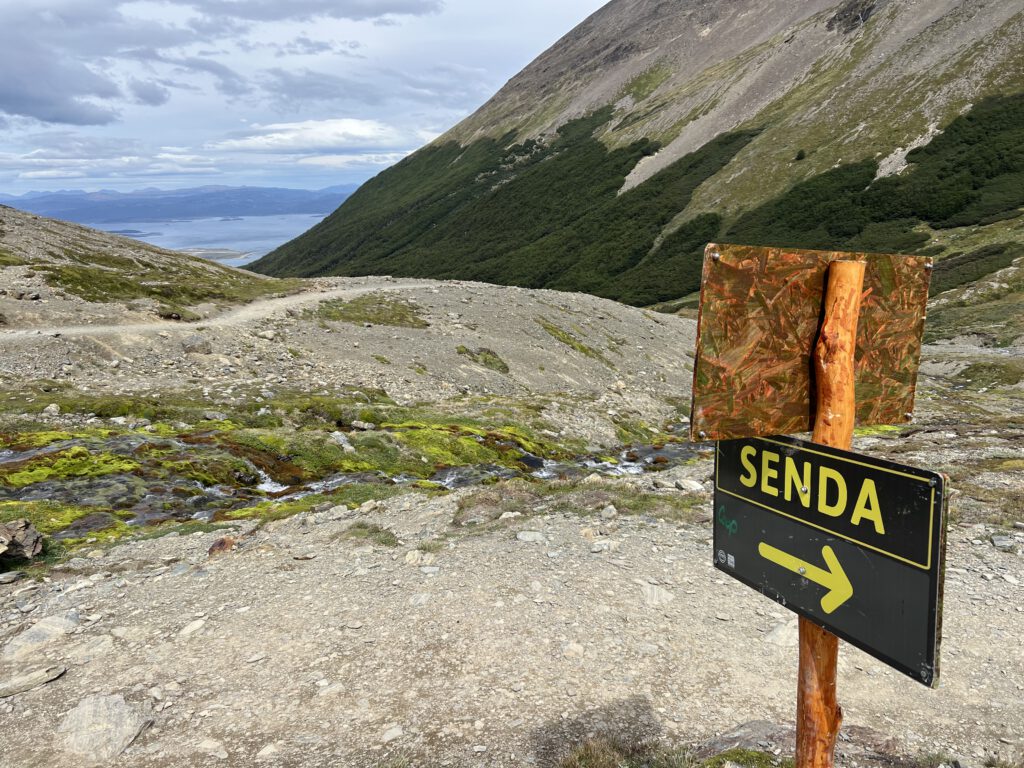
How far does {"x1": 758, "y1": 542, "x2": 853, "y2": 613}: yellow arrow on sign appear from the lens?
3.77 meters

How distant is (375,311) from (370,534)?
3282 cm

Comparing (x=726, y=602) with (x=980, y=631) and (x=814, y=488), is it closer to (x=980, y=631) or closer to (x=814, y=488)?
(x=980, y=631)

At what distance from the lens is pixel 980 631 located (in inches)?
384

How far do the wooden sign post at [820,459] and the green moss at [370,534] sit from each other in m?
10.1

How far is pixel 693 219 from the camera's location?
135375 mm

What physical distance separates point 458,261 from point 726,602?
575 ft

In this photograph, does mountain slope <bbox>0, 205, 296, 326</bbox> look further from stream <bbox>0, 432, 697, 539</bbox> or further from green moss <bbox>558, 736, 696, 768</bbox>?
green moss <bbox>558, 736, 696, 768</bbox>

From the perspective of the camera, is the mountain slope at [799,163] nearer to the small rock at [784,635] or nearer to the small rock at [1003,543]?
the small rock at [1003,543]

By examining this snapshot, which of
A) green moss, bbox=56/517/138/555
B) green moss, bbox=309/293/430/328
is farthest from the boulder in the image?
green moss, bbox=309/293/430/328

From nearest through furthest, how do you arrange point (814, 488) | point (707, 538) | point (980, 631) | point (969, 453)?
point (814, 488)
point (980, 631)
point (707, 538)
point (969, 453)

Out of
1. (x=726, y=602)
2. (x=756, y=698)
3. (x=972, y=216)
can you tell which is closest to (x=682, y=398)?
(x=726, y=602)

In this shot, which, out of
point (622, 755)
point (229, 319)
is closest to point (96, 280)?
point (229, 319)

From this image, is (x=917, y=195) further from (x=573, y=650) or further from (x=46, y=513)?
(x=46, y=513)

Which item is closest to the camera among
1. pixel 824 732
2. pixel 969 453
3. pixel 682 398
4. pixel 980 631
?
pixel 824 732
